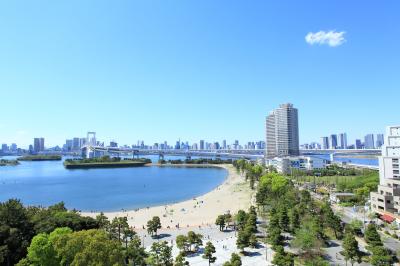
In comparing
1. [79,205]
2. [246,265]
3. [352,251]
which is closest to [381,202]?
[352,251]

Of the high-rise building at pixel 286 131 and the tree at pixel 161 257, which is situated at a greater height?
the high-rise building at pixel 286 131

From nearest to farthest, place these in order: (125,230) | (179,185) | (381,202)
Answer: (125,230) < (381,202) < (179,185)

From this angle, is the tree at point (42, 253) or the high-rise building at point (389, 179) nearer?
the tree at point (42, 253)

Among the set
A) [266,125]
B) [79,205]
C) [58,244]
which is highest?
[266,125]

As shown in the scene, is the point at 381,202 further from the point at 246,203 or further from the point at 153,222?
the point at 153,222

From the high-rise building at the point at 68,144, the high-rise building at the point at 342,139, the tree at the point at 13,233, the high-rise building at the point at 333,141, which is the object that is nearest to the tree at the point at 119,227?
the tree at the point at 13,233

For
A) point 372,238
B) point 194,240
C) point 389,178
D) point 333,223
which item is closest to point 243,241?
point 194,240

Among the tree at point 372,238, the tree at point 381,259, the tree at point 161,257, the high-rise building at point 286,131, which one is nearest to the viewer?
the tree at point 381,259

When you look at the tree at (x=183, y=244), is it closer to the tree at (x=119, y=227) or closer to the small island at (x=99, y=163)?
the tree at (x=119, y=227)
